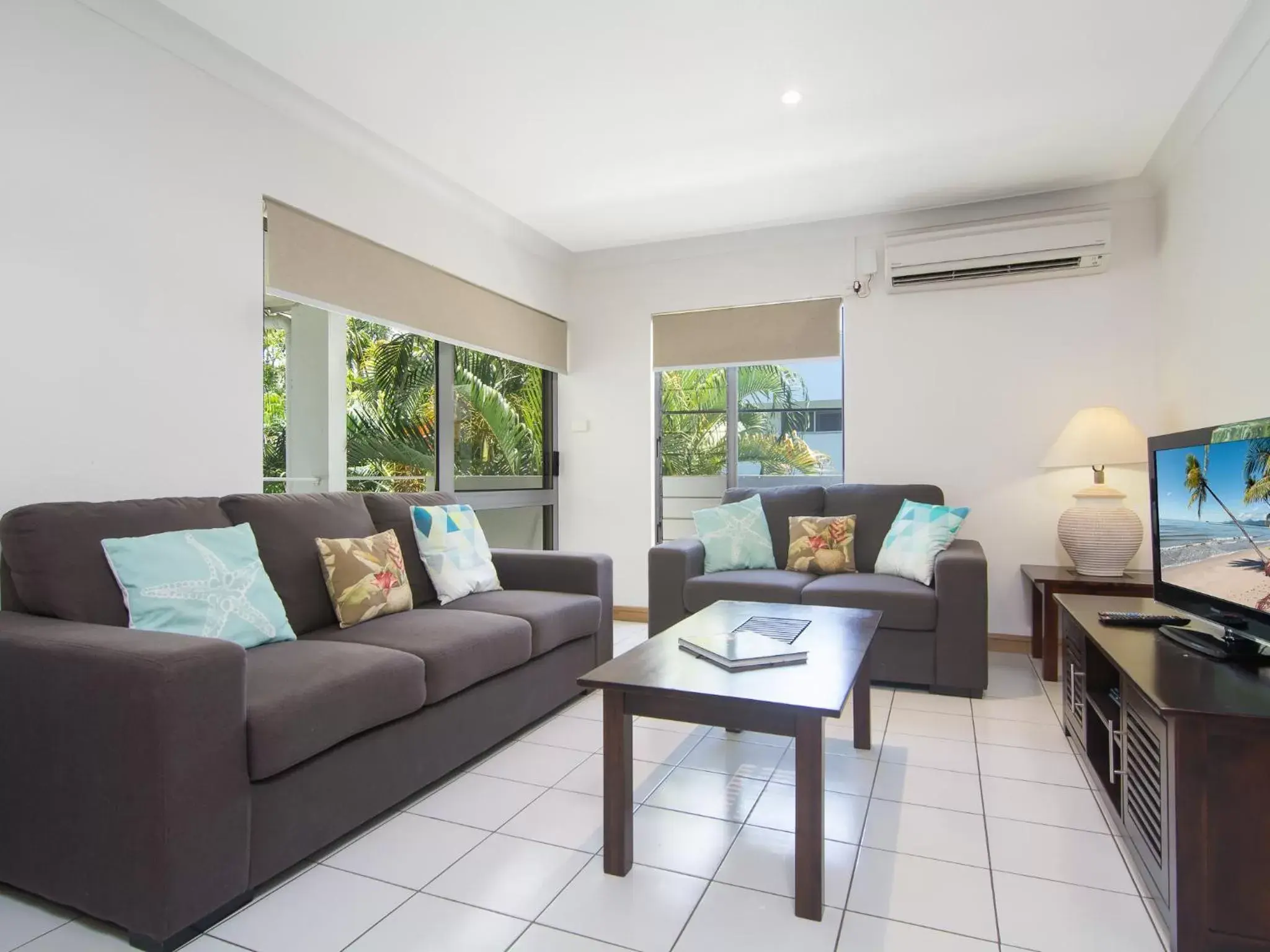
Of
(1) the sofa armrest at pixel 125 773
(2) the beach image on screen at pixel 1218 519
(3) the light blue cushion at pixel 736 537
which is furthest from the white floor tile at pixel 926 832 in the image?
Result: (3) the light blue cushion at pixel 736 537

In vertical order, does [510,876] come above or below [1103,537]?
below

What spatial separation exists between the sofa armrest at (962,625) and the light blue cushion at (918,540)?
22cm

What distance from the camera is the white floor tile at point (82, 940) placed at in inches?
58.9

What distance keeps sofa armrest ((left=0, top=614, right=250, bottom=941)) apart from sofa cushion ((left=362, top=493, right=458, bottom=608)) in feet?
4.40

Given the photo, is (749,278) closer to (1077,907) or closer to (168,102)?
(168,102)

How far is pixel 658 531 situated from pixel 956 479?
6.37 feet

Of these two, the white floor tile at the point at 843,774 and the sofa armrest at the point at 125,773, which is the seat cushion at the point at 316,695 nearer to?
the sofa armrest at the point at 125,773

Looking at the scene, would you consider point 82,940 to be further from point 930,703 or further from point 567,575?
point 930,703

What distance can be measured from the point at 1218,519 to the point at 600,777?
6.42 ft

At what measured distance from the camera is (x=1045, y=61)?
266 centimetres

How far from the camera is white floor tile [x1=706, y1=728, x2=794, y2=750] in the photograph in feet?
8.69

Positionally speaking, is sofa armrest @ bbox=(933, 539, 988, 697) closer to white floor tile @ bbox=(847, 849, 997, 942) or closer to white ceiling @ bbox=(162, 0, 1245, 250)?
white floor tile @ bbox=(847, 849, 997, 942)

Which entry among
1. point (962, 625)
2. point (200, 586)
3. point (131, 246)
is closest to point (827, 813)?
point (962, 625)

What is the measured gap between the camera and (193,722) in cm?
148
